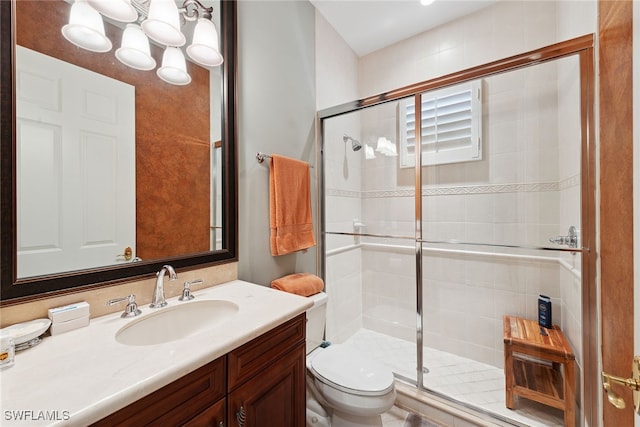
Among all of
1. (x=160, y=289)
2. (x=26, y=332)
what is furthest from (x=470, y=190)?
(x=26, y=332)

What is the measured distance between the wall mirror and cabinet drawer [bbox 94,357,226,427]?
0.50m

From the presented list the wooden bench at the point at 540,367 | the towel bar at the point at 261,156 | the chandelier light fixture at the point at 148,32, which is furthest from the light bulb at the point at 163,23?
the wooden bench at the point at 540,367

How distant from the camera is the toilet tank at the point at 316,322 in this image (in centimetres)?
143

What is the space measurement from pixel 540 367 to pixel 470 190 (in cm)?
112

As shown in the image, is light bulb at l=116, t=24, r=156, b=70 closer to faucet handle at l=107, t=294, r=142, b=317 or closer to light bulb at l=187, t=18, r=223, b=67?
light bulb at l=187, t=18, r=223, b=67

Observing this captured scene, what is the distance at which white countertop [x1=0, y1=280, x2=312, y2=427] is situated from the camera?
47 centimetres

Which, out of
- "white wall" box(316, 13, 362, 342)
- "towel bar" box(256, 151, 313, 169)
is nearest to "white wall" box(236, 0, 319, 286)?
"towel bar" box(256, 151, 313, 169)

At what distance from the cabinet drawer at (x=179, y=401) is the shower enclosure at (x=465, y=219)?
131 cm

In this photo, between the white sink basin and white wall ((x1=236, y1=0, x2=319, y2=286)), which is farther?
white wall ((x1=236, y1=0, x2=319, y2=286))

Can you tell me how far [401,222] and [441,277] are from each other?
51 cm

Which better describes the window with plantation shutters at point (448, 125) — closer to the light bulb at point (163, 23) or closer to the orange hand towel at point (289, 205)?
the orange hand towel at point (289, 205)

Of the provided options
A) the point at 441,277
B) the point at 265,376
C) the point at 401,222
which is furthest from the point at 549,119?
the point at 265,376

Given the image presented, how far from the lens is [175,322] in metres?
0.98

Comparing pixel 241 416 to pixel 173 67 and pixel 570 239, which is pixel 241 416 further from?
pixel 570 239
